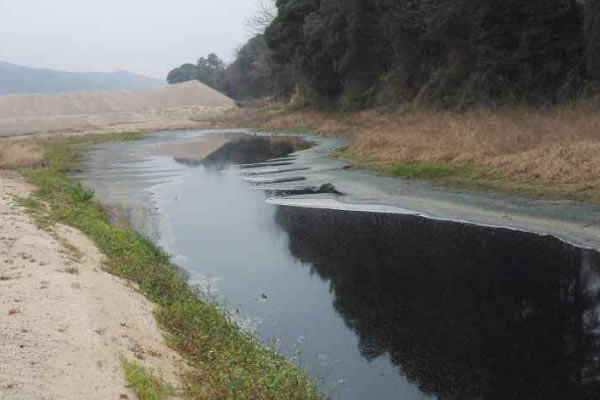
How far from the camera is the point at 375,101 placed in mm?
45312

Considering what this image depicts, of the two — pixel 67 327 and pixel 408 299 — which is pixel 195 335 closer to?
pixel 67 327

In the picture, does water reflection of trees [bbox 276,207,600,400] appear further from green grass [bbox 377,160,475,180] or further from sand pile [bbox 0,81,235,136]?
sand pile [bbox 0,81,235,136]

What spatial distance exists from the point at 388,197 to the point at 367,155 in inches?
331

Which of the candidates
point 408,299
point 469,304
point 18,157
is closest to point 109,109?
point 18,157

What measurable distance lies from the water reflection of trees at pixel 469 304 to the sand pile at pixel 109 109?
59549mm

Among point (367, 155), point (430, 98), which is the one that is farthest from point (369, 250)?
point (430, 98)

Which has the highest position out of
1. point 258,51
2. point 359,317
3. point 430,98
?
point 258,51

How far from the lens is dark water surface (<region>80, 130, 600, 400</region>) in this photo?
7.00m

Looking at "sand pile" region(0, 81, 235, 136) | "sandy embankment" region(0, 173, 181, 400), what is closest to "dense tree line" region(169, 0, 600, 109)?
"sandy embankment" region(0, 173, 181, 400)

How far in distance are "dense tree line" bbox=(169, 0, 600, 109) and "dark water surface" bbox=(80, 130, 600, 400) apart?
1447 cm

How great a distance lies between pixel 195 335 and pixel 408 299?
11.1ft

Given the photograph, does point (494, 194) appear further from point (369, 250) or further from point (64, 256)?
point (64, 256)

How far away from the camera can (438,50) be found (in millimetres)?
39188

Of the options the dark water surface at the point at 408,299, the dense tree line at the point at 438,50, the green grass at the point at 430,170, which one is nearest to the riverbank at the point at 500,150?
the green grass at the point at 430,170
